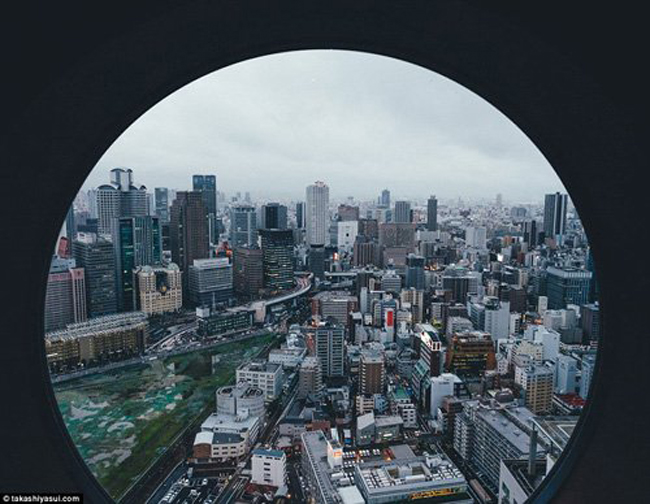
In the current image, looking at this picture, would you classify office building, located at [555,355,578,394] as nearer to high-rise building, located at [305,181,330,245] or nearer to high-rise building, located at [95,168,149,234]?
high-rise building, located at [95,168,149,234]

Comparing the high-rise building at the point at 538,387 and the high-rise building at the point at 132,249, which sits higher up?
the high-rise building at the point at 132,249

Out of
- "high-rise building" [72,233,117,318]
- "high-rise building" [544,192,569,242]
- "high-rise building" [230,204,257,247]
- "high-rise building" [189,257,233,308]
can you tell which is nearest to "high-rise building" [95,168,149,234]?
"high-rise building" [72,233,117,318]

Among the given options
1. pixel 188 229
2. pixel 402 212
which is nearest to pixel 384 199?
pixel 402 212

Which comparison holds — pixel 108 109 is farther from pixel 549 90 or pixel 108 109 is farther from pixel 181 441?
pixel 181 441

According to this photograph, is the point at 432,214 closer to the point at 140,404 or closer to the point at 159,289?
the point at 159,289

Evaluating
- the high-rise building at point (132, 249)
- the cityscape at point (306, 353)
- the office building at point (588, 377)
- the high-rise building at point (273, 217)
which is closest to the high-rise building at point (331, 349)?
the cityscape at point (306, 353)

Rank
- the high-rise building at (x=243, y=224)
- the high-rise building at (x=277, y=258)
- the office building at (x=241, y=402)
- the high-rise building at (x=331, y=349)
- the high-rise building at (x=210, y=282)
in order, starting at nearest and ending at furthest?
the office building at (x=241, y=402), the high-rise building at (x=331, y=349), the high-rise building at (x=210, y=282), the high-rise building at (x=277, y=258), the high-rise building at (x=243, y=224)

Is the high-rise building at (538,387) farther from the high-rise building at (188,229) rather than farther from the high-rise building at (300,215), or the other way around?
the high-rise building at (300,215)

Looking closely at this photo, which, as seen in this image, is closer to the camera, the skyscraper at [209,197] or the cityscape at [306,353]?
the cityscape at [306,353]
